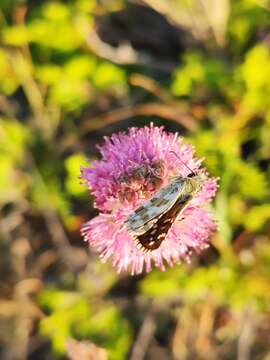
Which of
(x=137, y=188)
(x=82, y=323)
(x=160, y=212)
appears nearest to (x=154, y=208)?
(x=160, y=212)

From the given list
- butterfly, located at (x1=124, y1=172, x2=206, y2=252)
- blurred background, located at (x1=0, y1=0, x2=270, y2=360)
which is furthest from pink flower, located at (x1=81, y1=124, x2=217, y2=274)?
blurred background, located at (x1=0, y1=0, x2=270, y2=360)

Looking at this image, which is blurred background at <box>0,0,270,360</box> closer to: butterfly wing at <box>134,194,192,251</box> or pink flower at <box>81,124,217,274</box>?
pink flower at <box>81,124,217,274</box>

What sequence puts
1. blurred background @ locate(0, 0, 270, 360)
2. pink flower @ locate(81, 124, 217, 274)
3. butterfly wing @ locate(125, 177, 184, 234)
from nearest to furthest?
butterfly wing @ locate(125, 177, 184, 234) < pink flower @ locate(81, 124, 217, 274) < blurred background @ locate(0, 0, 270, 360)

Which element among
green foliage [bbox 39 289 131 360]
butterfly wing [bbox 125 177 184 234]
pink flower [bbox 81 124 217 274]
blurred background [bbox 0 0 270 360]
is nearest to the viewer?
butterfly wing [bbox 125 177 184 234]

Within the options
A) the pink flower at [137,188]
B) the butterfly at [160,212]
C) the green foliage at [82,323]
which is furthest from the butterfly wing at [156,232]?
the green foliage at [82,323]

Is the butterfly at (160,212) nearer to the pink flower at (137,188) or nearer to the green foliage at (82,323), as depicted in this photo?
the pink flower at (137,188)

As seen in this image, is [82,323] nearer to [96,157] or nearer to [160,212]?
[96,157]

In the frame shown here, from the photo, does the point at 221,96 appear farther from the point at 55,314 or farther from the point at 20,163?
the point at 55,314
